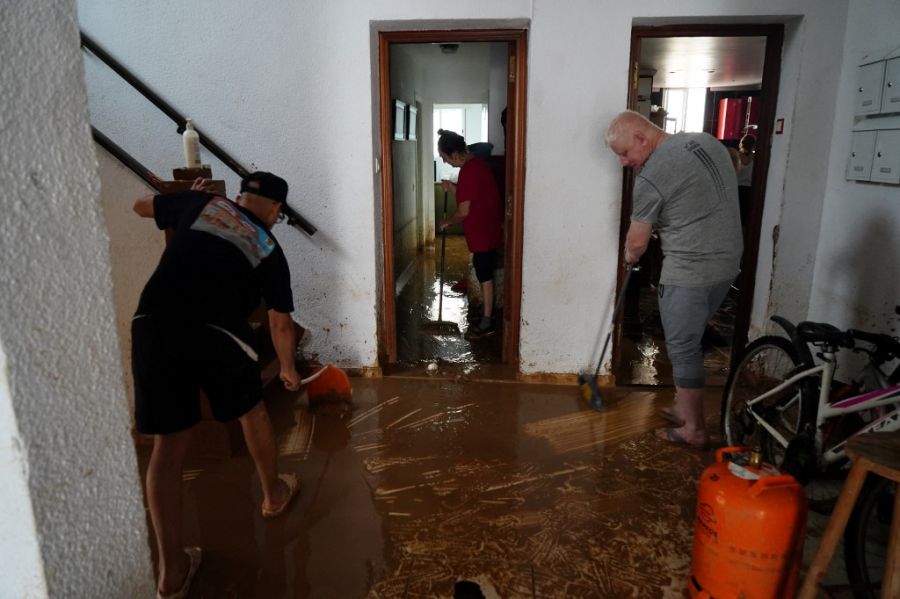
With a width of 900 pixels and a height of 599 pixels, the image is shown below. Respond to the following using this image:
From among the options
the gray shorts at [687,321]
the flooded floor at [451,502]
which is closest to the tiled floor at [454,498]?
the flooded floor at [451,502]

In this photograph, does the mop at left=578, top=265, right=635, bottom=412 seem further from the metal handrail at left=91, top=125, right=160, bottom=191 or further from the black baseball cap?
the metal handrail at left=91, top=125, right=160, bottom=191

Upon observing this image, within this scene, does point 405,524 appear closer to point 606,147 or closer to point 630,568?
point 630,568

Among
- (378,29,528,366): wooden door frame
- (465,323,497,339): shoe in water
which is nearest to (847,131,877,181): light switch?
(378,29,528,366): wooden door frame

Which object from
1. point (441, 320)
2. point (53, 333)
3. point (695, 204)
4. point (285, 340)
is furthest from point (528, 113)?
point (53, 333)

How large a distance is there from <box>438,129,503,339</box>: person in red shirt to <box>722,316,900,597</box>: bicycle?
2.26 m

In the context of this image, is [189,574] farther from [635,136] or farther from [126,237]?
[635,136]

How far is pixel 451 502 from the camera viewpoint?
102 inches

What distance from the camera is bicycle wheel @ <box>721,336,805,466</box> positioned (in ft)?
8.71

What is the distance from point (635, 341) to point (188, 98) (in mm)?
3556

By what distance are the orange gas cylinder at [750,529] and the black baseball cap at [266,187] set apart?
176 centimetres

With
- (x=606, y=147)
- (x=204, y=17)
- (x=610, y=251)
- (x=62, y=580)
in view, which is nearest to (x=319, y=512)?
(x=62, y=580)

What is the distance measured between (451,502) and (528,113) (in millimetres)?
2214

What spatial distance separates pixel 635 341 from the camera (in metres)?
4.73

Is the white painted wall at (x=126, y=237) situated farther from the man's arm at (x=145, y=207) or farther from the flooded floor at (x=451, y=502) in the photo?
the flooded floor at (x=451, y=502)
